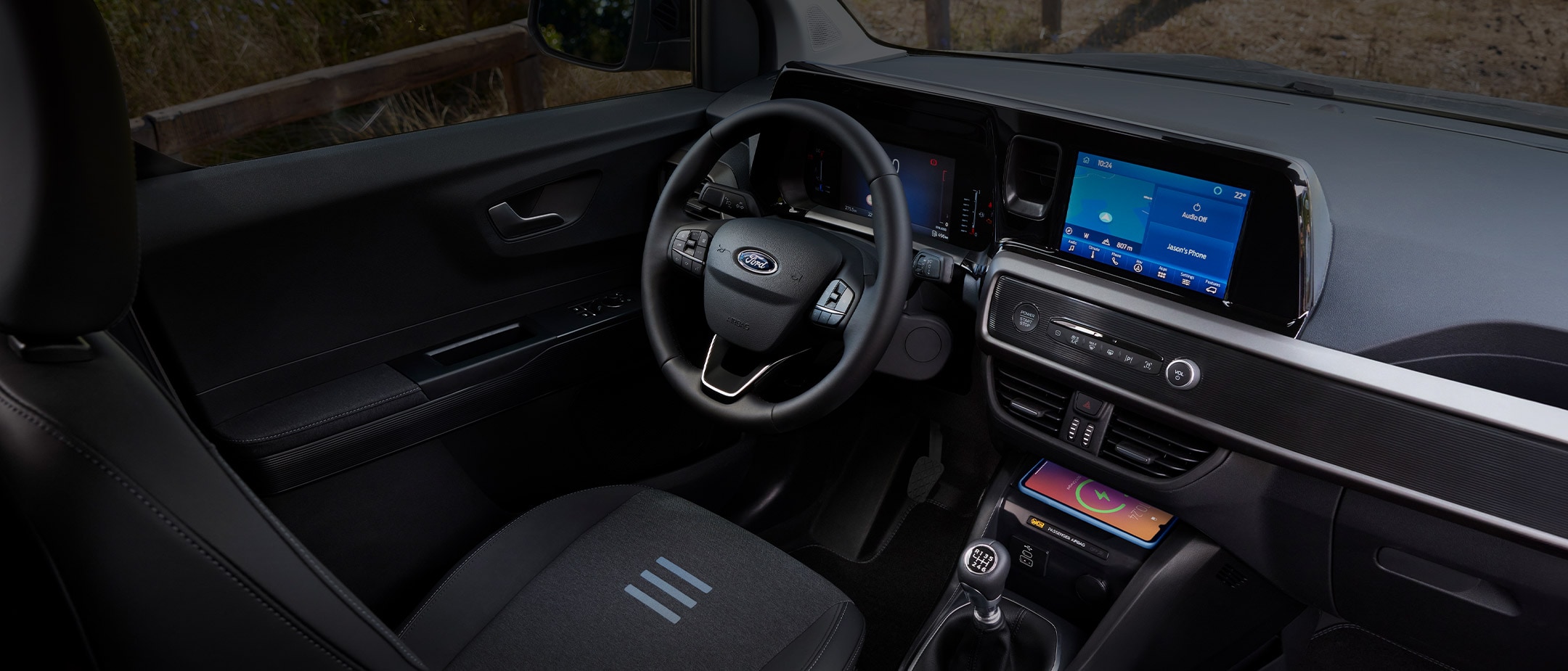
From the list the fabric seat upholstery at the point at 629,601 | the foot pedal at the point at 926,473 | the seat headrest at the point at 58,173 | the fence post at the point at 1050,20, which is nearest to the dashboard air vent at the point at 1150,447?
the fabric seat upholstery at the point at 629,601

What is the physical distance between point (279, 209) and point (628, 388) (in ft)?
2.75

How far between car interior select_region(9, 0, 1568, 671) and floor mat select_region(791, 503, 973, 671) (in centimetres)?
1

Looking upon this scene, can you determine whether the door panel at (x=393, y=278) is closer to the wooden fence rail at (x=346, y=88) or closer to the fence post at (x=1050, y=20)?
the wooden fence rail at (x=346, y=88)

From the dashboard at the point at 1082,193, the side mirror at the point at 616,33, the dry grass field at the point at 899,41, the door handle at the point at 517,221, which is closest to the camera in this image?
the dashboard at the point at 1082,193

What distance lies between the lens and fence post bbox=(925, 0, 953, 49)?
2.47 m

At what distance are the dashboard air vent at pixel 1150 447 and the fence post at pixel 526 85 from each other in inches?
66.0

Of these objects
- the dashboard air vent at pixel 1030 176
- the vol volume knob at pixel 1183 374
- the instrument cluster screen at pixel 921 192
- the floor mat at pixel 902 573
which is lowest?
the floor mat at pixel 902 573

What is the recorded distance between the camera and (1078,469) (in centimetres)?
168

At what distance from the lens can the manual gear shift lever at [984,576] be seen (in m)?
1.54

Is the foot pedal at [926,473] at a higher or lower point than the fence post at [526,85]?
lower

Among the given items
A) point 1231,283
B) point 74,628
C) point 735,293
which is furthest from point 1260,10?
point 74,628

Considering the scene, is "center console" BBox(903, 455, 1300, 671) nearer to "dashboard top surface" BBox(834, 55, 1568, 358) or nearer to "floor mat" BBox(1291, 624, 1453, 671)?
"floor mat" BBox(1291, 624, 1453, 671)

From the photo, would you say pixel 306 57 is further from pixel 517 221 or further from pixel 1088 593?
pixel 1088 593

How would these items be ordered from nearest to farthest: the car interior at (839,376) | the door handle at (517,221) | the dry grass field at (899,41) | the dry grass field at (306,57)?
the car interior at (839,376)
the dry grass field at (899,41)
the dry grass field at (306,57)
the door handle at (517,221)
